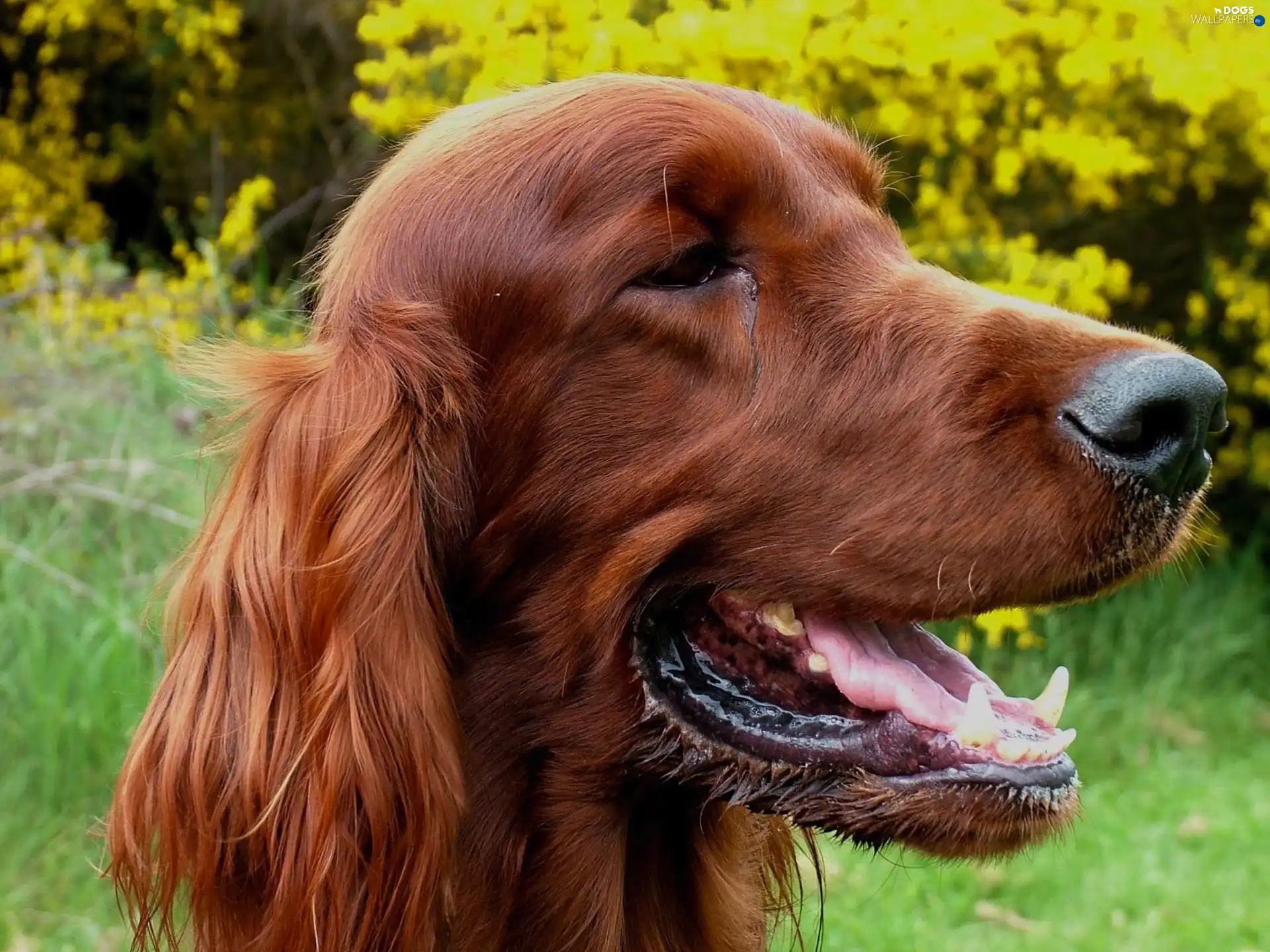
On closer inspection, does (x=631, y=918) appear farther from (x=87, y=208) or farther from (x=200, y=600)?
(x=87, y=208)

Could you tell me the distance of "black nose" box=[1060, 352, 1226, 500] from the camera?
1.84 meters

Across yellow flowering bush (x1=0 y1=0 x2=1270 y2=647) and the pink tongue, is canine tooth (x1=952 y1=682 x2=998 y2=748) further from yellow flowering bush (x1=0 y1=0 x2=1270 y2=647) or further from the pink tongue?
yellow flowering bush (x1=0 y1=0 x2=1270 y2=647)

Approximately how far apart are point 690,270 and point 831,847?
2854mm

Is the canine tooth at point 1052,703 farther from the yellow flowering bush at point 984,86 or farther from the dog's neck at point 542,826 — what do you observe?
the yellow flowering bush at point 984,86

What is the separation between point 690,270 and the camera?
6.89ft

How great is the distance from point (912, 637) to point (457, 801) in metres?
0.80

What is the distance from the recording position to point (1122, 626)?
229 inches

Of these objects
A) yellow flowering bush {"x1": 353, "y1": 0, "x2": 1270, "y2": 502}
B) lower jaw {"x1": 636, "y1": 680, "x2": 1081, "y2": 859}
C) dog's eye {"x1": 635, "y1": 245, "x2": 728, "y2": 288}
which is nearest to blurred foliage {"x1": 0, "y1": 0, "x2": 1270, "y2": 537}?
yellow flowering bush {"x1": 353, "y1": 0, "x2": 1270, "y2": 502}

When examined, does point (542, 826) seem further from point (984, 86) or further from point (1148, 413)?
point (984, 86)

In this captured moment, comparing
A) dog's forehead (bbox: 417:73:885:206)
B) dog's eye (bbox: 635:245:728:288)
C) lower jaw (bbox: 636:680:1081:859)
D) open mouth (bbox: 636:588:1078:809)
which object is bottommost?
lower jaw (bbox: 636:680:1081:859)

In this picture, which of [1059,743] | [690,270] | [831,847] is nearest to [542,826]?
[1059,743]

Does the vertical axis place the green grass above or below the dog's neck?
below

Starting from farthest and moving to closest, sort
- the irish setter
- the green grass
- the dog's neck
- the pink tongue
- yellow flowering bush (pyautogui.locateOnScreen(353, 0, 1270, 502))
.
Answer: yellow flowering bush (pyautogui.locateOnScreen(353, 0, 1270, 502)) → the green grass → the dog's neck → the pink tongue → the irish setter

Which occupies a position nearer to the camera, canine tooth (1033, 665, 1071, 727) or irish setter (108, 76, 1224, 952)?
irish setter (108, 76, 1224, 952)
